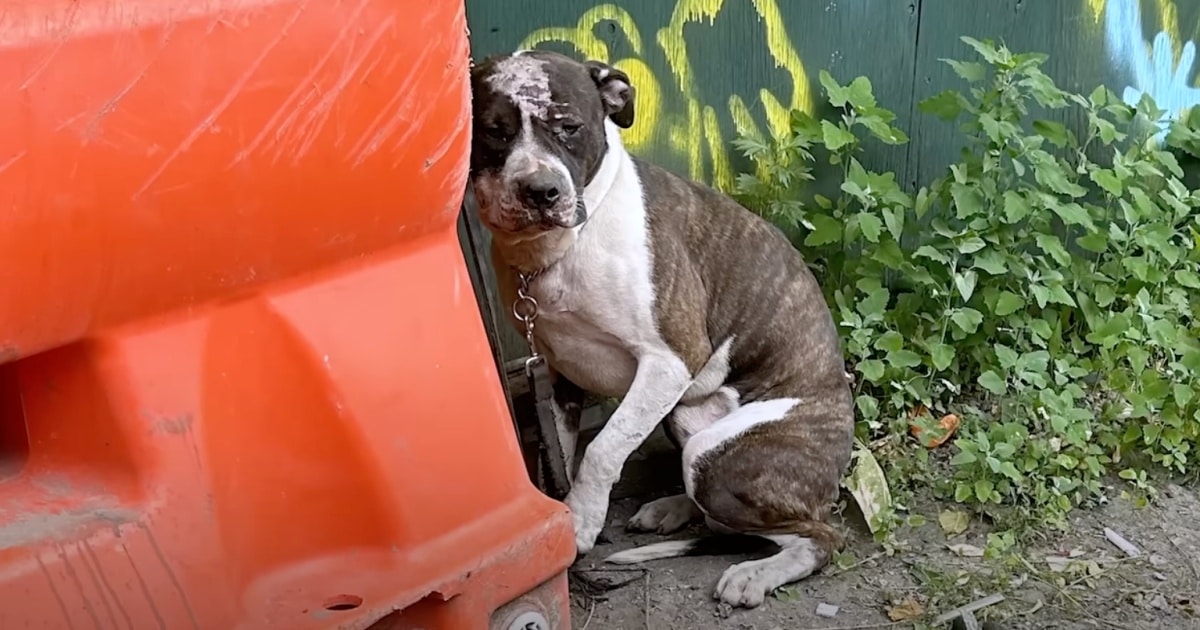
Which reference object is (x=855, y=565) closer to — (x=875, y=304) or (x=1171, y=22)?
A: (x=875, y=304)

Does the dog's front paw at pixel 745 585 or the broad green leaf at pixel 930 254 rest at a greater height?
the broad green leaf at pixel 930 254

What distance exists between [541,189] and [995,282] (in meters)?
2.13

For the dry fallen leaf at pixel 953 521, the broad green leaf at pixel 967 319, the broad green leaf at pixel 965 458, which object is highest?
the broad green leaf at pixel 967 319

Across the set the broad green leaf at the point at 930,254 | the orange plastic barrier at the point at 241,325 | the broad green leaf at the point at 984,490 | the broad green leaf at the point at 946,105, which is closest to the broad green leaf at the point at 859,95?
the broad green leaf at the point at 946,105

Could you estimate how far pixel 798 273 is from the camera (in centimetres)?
358

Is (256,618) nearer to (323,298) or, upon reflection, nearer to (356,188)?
(323,298)

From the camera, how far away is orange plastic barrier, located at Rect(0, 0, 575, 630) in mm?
1572

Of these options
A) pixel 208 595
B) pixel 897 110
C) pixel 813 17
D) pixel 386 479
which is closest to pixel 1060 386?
pixel 897 110

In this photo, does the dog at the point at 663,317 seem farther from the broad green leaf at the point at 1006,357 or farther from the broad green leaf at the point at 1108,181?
the broad green leaf at the point at 1108,181

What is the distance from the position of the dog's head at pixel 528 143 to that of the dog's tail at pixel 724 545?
3.13 ft

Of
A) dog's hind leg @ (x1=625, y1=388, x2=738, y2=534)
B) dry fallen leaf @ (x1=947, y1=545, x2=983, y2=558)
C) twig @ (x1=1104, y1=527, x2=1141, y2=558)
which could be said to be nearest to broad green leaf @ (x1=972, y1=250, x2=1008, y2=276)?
twig @ (x1=1104, y1=527, x2=1141, y2=558)

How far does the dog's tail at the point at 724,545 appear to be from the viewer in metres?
3.32

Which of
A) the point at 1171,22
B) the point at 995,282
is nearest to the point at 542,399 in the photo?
the point at 995,282

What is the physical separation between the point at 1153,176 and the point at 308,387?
3.99 m
